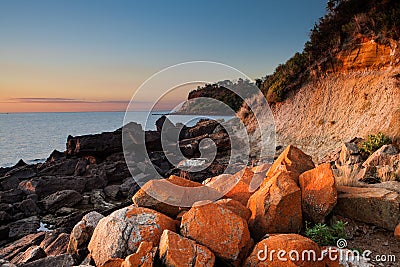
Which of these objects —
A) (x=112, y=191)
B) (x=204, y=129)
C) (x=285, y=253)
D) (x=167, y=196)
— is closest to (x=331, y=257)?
(x=285, y=253)

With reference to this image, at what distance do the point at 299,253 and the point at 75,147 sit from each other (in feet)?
82.4

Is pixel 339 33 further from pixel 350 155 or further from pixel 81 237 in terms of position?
pixel 81 237

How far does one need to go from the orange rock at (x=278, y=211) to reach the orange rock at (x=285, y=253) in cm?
57

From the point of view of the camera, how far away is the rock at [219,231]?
399 cm

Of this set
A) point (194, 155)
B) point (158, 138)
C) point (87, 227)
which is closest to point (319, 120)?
point (194, 155)

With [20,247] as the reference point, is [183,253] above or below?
above

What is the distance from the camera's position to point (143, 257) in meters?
3.78

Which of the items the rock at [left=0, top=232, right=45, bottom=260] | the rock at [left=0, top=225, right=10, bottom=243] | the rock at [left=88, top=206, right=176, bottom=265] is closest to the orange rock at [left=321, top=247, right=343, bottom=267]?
the rock at [left=88, top=206, right=176, bottom=265]

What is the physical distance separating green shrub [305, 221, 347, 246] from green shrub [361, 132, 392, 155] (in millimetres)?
9782

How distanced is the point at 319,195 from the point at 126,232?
3021 millimetres

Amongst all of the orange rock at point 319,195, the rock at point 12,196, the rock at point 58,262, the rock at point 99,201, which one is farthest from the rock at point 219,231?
the rock at point 12,196

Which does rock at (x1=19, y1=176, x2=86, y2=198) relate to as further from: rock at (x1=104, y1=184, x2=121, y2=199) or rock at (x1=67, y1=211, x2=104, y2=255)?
rock at (x1=67, y1=211, x2=104, y2=255)

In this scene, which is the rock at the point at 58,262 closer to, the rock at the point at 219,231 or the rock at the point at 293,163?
the rock at the point at 219,231

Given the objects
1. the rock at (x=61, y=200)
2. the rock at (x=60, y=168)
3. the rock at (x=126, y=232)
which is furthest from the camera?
the rock at (x=60, y=168)
